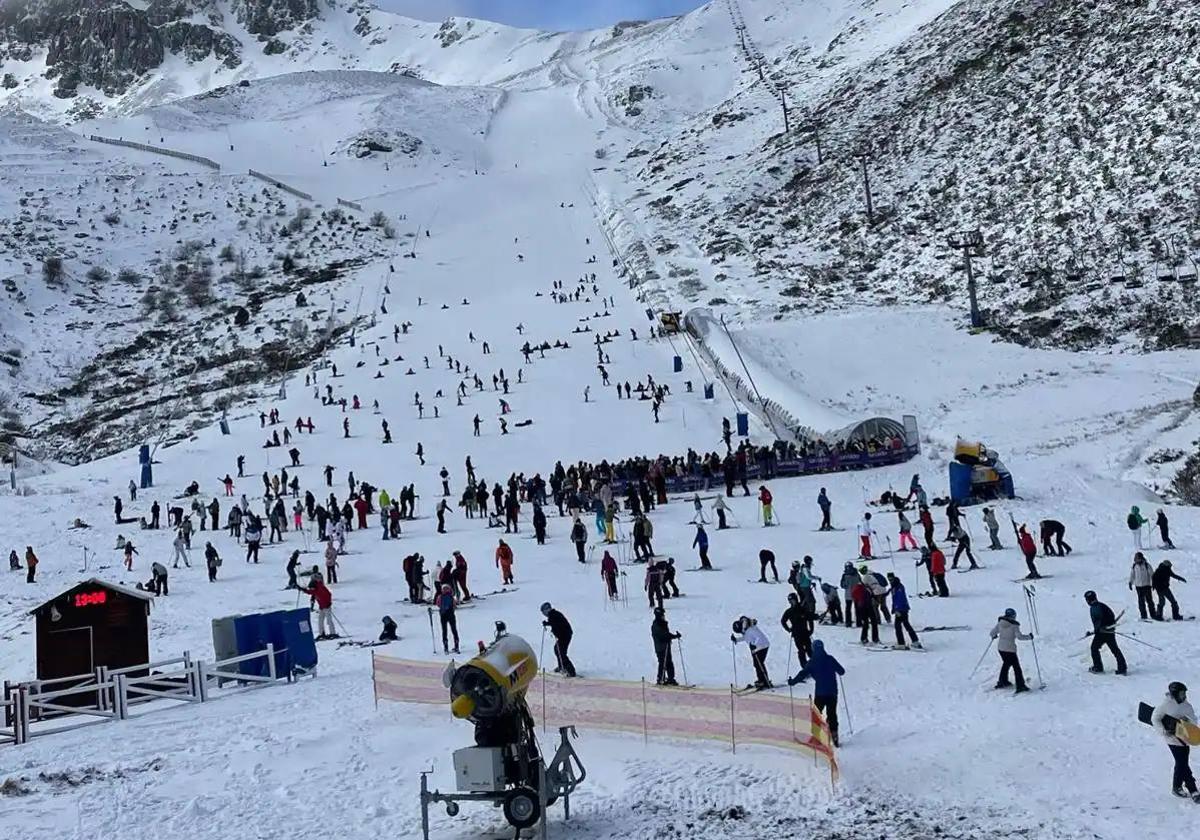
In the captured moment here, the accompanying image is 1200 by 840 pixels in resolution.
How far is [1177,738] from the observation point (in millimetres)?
8992

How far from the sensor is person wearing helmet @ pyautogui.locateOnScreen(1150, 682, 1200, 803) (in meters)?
9.03

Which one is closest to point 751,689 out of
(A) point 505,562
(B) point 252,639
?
(B) point 252,639

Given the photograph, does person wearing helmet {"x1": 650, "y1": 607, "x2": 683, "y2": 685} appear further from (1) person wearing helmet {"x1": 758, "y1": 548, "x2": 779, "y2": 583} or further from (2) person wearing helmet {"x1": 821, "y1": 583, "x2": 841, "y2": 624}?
(1) person wearing helmet {"x1": 758, "y1": 548, "x2": 779, "y2": 583}

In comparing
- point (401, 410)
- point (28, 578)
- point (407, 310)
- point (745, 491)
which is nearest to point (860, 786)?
point (745, 491)

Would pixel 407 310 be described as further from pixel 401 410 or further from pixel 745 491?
pixel 745 491

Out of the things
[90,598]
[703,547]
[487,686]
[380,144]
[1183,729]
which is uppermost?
[380,144]

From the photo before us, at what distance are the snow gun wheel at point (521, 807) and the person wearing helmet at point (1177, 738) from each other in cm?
530

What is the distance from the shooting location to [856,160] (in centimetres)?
7788

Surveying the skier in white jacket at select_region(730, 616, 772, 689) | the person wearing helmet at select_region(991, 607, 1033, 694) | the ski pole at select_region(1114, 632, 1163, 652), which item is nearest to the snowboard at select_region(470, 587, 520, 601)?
the skier in white jacket at select_region(730, 616, 772, 689)

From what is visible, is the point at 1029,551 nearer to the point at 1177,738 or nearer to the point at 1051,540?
the point at 1051,540

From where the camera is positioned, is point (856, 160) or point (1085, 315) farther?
point (856, 160)

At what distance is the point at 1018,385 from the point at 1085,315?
31.6ft

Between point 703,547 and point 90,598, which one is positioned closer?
point 90,598

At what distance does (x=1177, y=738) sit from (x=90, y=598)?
49.0 ft
